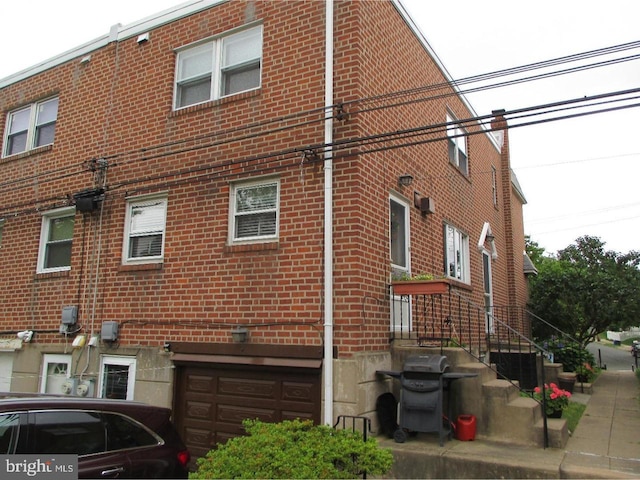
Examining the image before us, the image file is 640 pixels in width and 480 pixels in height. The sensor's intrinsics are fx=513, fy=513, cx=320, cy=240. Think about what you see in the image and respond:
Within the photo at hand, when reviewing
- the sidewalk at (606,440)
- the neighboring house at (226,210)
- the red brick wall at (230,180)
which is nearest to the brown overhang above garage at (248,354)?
the neighboring house at (226,210)

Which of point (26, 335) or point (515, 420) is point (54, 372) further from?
point (515, 420)

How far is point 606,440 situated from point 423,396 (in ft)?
8.64

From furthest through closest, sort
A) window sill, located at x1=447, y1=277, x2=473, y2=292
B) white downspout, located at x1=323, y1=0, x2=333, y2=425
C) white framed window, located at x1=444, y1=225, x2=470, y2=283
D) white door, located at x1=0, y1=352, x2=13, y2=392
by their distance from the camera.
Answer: white framed window, located at x1=444, y1=225, x2=470, y2=283 → window sill, located at x1=447, y1=277, x2=473, y2=292 → white door, located at x1=0, y1=352, x2=13, y2=392 → white downspout, located at x1=323, y1=0, x2=333, y2=425

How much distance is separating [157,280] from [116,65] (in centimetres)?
458

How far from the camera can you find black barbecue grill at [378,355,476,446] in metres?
6.27

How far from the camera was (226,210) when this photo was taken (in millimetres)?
7906

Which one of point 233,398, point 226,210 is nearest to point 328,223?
point 226,210

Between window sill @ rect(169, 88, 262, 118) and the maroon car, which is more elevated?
window sill @ rect(169, 88, 262, 118)

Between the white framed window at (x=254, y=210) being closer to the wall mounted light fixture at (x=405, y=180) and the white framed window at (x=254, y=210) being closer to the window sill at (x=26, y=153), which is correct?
the wall mounted light fixture at (x=405, y=180)

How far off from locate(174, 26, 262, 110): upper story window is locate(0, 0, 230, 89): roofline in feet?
2.28

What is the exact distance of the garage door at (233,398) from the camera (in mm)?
6754

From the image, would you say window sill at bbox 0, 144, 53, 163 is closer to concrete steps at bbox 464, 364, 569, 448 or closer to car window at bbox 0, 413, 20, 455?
car window at bbox 0, 413, 20, 455

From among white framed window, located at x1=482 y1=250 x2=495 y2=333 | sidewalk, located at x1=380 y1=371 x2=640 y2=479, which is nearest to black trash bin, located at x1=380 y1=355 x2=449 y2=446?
sidewalk, located at x1=380 y1=371 x2=640 y2=479

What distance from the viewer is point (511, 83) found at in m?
6.78
